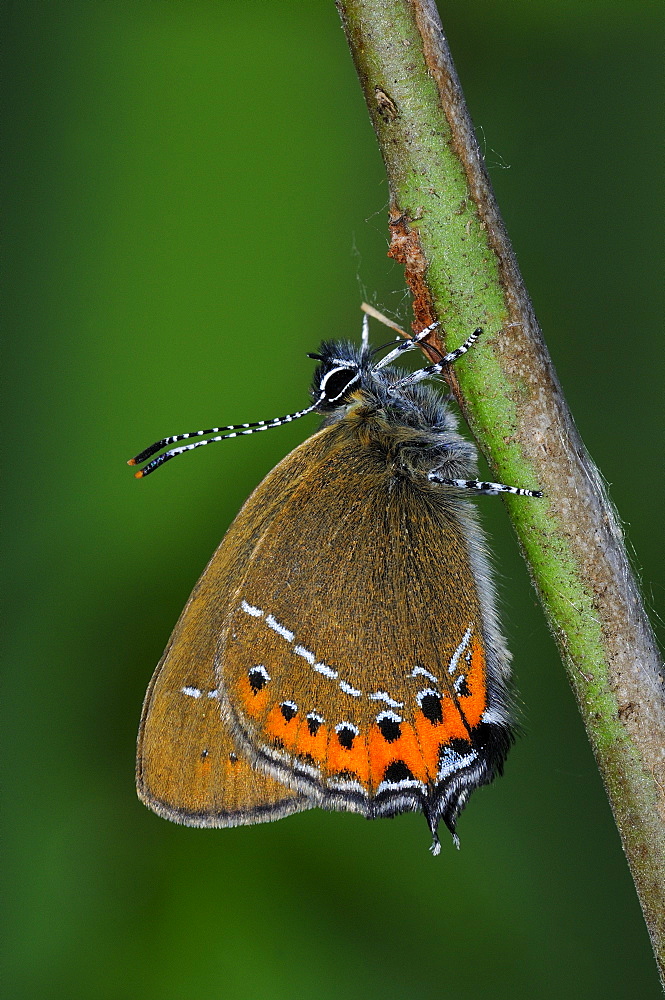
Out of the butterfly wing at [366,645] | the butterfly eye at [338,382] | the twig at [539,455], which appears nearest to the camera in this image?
the twig at [539,455]

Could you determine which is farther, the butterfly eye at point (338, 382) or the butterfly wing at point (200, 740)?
the butterfly eye at point (338, 382)

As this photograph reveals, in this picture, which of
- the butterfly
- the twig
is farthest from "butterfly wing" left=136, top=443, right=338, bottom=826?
the twig

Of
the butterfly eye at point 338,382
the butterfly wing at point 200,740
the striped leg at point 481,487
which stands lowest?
the butterfly wing at point 200,740

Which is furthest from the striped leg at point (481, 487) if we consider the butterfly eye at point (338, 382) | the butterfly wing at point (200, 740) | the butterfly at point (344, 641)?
the butterfly wing at point (200, 740)

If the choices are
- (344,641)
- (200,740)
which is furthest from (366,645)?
(200,740)

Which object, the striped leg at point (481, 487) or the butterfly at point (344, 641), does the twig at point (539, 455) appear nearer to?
the striped leg at point (481, 487)

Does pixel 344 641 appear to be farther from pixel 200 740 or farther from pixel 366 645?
pixel 200 740
